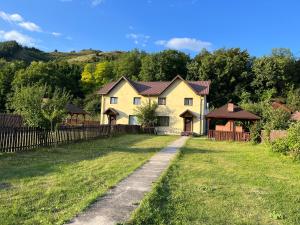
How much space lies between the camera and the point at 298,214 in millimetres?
7395

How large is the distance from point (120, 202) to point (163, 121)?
39614 mm

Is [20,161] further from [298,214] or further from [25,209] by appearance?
[298,214]

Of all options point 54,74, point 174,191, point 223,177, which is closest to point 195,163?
point 223,177

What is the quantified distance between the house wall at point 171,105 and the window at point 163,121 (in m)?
0.40

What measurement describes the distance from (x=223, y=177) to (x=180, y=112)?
34.7 m

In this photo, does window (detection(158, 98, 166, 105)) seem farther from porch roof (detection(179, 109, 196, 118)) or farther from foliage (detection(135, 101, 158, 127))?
porch roof (detection(179, 109, 196, 118))

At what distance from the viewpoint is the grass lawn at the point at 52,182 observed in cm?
675

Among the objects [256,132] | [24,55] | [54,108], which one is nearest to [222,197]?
[54,108]

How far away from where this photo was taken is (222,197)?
8648mm

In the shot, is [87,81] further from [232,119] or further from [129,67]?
[232,119]

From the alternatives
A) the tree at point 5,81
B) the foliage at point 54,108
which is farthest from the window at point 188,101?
the tree at point 5,81

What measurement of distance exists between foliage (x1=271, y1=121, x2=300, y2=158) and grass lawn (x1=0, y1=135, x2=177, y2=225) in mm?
7546

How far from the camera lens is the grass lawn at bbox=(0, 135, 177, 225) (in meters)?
6.75

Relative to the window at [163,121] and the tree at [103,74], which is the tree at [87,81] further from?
the window at [163,121]
